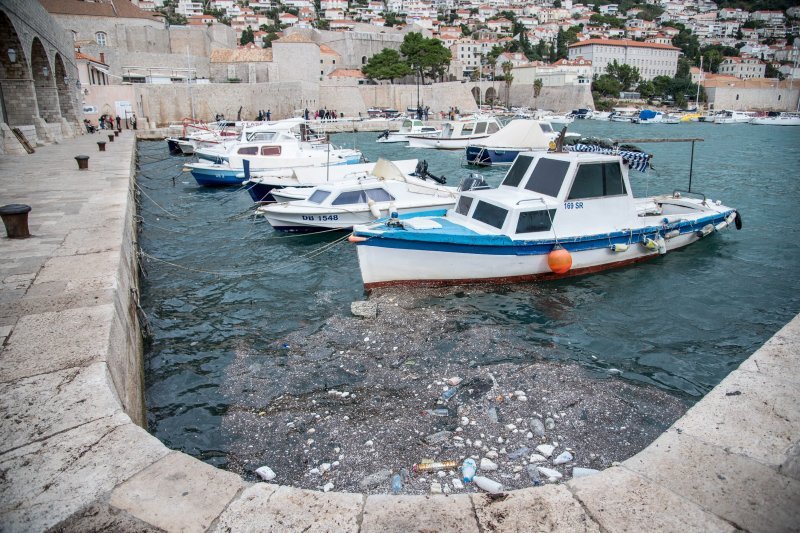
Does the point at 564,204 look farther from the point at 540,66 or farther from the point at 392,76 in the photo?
the point at 540,66

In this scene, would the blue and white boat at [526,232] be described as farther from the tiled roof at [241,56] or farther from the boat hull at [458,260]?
the tiled roof at [241,56]

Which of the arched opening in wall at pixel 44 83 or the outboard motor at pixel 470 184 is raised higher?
the arched opening in wall at pixel 44 83

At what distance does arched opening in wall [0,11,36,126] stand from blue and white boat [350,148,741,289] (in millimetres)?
20136

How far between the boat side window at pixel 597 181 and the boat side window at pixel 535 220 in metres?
0.62

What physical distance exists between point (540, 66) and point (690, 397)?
103021mm

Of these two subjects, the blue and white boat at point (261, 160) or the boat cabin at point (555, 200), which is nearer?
the boat cabin at point (555, 200)

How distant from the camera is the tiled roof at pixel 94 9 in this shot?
6406cm

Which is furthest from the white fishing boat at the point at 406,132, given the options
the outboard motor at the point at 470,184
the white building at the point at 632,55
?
the white building at the point at 632,55

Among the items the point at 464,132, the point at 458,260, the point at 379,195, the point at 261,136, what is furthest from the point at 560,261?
the point at 464,132

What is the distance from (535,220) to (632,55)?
414 ft

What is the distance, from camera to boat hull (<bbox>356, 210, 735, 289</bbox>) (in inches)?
370

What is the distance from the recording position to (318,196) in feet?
45.3

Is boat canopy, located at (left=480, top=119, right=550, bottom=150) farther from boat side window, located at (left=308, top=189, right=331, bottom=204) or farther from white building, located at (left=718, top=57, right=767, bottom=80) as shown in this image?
white building, located at (left=718, top=57, right=767, bottom=80)

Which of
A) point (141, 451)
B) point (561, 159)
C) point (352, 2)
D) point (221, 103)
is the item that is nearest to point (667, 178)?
point (561, 159)
